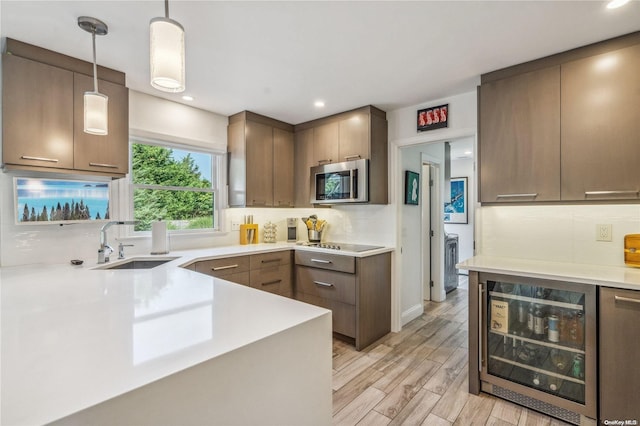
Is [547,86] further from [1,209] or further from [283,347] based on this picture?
[1,209]

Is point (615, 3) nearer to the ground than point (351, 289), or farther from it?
farther from it

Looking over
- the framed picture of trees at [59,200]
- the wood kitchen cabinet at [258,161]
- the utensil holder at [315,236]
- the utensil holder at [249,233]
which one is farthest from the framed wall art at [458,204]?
the framed picture of trees at [59,200]

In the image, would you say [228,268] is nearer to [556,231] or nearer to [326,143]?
[326,143]

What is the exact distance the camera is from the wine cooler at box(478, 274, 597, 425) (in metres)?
1.81

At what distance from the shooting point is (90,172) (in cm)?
223

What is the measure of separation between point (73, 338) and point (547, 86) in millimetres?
2994

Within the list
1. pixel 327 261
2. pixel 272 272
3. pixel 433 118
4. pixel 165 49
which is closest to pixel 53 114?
pixel 165 49

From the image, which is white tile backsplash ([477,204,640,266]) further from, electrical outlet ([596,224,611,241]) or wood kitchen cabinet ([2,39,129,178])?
wood kitchen cabinet ([2,39,129,178])

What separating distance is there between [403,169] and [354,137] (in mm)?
728

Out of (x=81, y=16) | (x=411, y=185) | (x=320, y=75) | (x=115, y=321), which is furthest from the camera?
(x=411, y=185)

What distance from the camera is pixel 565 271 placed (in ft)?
6.35

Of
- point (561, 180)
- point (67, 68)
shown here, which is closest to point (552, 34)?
point (561, 180)

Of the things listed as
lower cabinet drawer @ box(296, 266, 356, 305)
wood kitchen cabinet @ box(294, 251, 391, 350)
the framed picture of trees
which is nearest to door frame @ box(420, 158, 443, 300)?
wood kitchen cabinet @ box(294, 251, 391, 350)

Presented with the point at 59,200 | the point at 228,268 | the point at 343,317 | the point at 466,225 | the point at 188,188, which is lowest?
the point at 343,317
